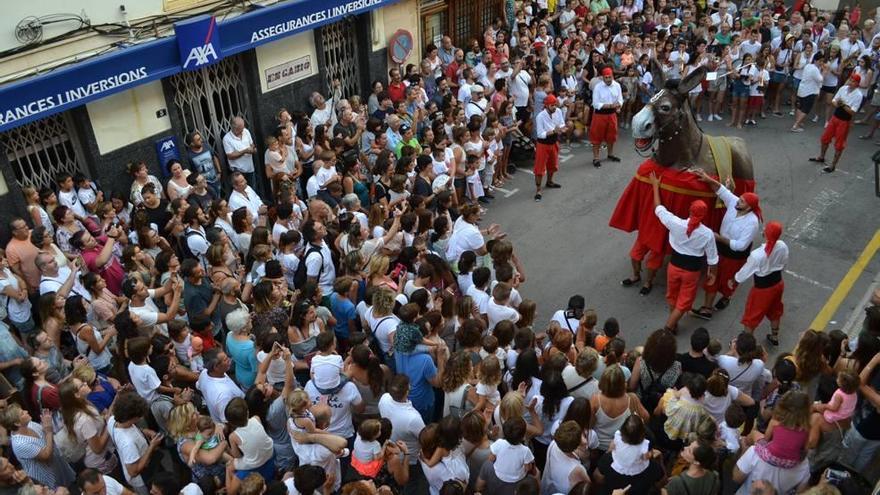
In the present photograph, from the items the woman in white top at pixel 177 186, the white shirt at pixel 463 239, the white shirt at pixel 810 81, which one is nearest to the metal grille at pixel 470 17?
the white shirt at pixel 810 81

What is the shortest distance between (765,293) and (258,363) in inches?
194

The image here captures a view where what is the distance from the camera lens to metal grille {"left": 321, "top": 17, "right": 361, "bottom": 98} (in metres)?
11.5

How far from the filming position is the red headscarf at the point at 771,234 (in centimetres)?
681

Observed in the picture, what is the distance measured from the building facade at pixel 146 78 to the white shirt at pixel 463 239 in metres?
3.90

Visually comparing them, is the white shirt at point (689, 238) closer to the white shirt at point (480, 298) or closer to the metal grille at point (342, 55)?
the white shirt at point (480, 298)

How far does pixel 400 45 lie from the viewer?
12.4 m

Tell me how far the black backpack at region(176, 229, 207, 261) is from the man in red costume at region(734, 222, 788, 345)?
17.8ft

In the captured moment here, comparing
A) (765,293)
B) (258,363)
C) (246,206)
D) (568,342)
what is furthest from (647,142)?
(258,363)

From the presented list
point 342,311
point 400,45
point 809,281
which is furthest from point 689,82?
point 400,45

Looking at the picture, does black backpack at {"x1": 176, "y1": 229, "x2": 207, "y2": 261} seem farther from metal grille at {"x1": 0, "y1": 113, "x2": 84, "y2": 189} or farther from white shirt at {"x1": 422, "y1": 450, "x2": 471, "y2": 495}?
white shirt at {"x1": 422, "y1": 450, "x2": 471, "y2": 495}

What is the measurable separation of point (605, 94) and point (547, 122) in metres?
1.61

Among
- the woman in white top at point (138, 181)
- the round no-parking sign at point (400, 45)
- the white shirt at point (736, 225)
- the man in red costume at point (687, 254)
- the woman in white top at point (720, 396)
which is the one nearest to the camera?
the woman in white top at point (720, 396)

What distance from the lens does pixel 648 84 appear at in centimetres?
1331

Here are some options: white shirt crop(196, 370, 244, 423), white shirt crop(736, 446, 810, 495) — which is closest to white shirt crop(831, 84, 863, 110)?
white shirt crop(736, 446, 810, 495)
